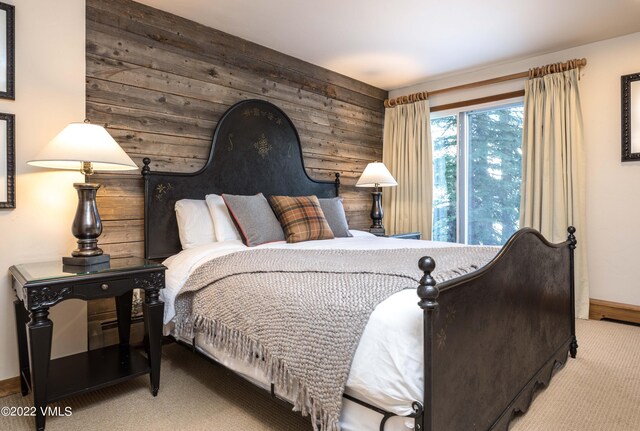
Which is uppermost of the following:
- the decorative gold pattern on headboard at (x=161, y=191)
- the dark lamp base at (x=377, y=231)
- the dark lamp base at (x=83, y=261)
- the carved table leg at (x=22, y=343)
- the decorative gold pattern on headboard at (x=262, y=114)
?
the decorative gold pattern on headboard at (x=262, y=114)

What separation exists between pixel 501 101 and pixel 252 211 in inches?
112

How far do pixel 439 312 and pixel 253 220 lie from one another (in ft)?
5.79

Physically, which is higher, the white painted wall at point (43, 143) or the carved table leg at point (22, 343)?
the white painted wall at point (43, 143)

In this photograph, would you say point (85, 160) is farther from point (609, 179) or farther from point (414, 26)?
point (609, 179)

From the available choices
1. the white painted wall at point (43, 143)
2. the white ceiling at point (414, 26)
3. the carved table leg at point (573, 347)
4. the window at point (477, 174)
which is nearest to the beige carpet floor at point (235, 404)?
the carved table leg at point (573, 347)

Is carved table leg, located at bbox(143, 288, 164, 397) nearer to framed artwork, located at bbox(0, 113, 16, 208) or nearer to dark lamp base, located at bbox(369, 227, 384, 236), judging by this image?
framed artwork, located at bbox(0, 113, 16, 208)

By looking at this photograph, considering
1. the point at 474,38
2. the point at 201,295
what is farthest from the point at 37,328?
the point at 474,38

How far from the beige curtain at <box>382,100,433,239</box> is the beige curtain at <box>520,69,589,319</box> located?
102 cm

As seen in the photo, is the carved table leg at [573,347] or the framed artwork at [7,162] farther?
the carved table leg at [573,347]

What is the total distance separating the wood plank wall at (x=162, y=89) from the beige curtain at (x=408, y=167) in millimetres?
1225

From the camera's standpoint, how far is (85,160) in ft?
6.46

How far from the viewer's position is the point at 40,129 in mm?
2277

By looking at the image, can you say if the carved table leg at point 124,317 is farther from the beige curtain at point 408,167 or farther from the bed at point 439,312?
the beige curtain at point 408,167

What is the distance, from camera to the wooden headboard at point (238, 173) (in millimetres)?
2748
